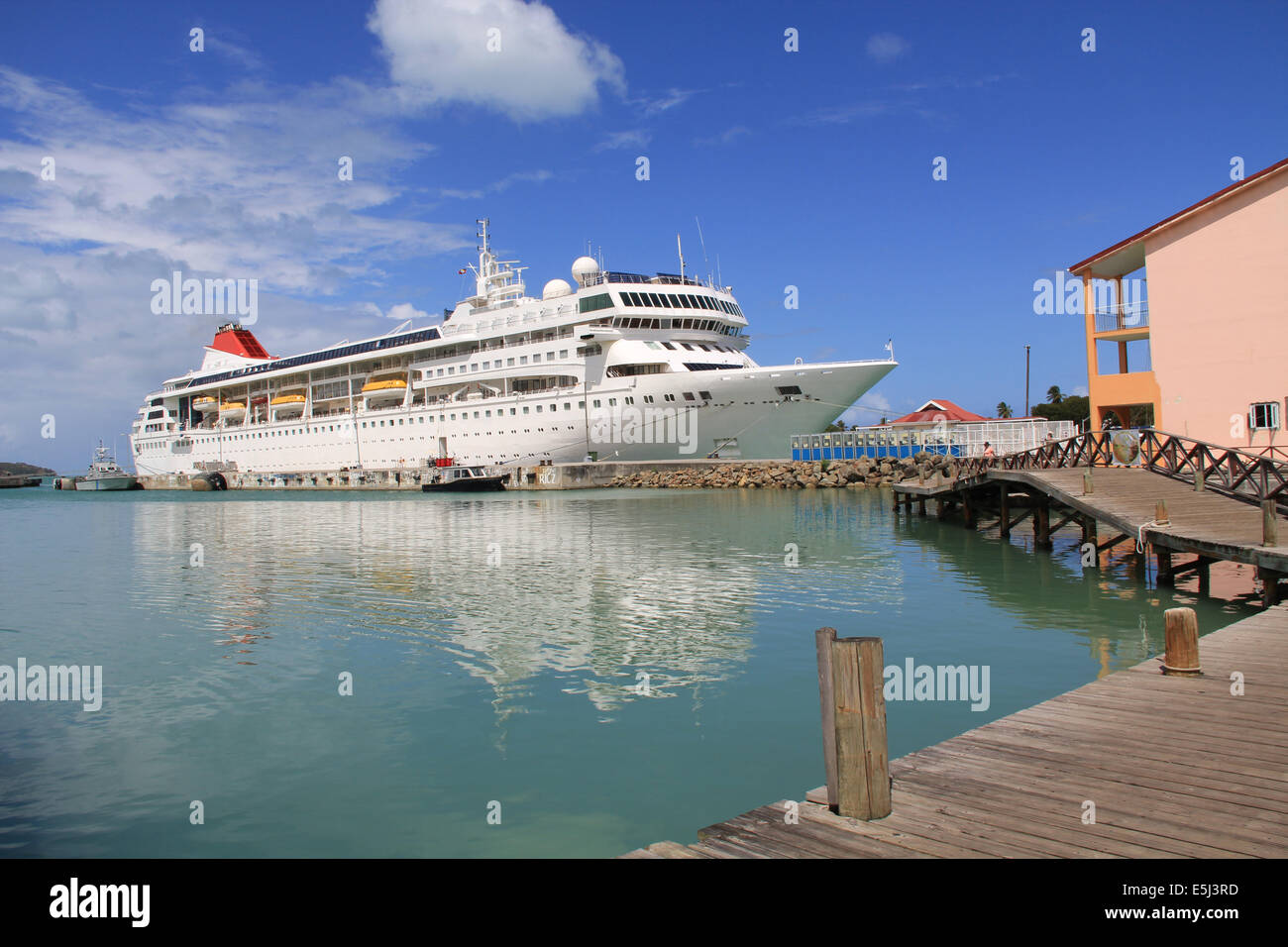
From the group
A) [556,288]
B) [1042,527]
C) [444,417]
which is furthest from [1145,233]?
[444,417]

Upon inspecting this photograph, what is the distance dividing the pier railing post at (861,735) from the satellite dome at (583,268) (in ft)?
159

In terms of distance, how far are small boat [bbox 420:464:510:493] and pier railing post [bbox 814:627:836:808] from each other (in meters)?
47.6

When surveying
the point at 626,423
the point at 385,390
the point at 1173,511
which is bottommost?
the point at 1173,511

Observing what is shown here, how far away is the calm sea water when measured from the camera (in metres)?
6.24

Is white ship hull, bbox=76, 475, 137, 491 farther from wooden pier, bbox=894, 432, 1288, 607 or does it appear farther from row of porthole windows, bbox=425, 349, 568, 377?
wooden pier, bbox=894, 432, 1288, 607

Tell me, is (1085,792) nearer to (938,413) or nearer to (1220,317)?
(1220,317)

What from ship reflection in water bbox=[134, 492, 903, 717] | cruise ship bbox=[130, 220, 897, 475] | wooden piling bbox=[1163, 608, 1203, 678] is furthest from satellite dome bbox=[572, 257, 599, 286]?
wooden piling bbox=[1163, 608, 1203, 678]

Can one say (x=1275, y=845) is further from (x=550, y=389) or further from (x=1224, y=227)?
(x=550, y=389)

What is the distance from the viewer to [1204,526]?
1305 cm

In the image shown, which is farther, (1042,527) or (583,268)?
(583,268)

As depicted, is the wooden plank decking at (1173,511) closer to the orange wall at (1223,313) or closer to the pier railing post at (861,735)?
the orange wall at (1223,313)

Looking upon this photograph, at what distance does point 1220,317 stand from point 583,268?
3751 cm

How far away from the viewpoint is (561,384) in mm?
49906
